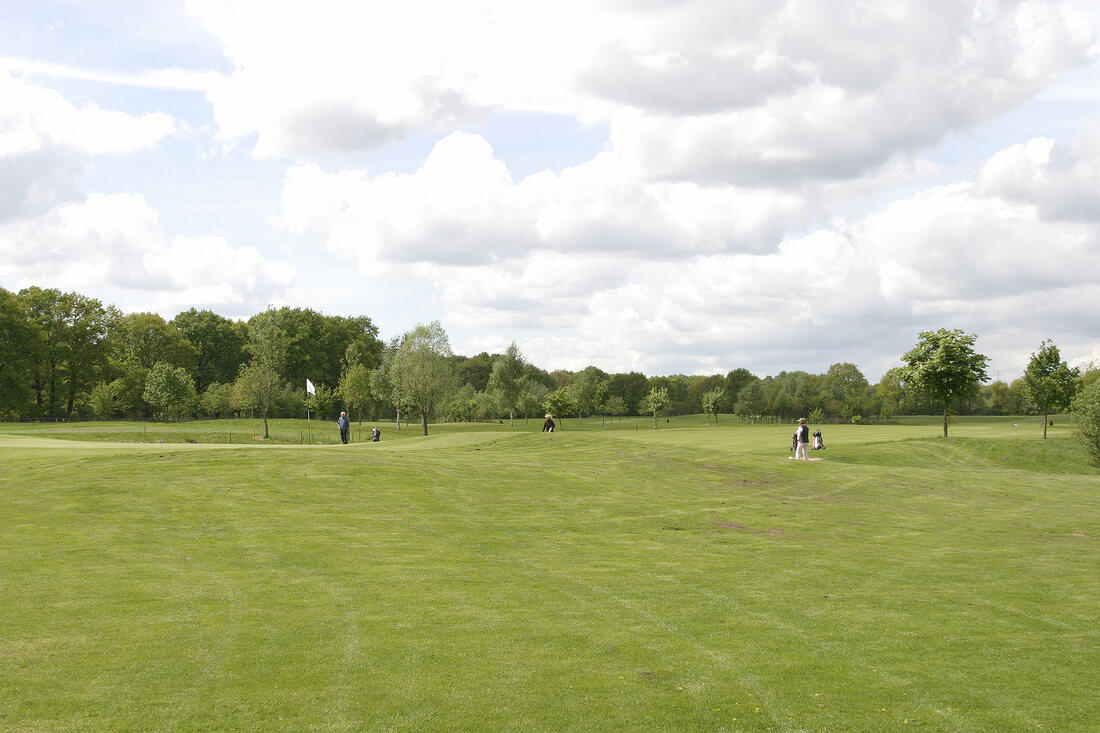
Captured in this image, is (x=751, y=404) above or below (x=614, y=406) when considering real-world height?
above

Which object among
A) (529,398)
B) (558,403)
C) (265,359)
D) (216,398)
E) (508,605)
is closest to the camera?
(508,605)

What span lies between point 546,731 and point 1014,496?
3233 cm

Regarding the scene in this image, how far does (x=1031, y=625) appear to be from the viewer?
42.8ft

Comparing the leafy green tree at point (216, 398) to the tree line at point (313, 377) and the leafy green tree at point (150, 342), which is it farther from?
the leafy green tree at point (150, 342)

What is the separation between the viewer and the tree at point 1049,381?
209 feet

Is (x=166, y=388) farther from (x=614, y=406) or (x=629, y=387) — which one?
(x=629, y=387)

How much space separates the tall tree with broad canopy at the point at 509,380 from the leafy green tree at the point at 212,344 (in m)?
41.6

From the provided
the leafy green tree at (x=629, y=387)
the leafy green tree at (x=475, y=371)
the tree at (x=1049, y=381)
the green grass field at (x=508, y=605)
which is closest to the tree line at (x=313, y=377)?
the tree at (x=1049, y=381)

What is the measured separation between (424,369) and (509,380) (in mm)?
30786

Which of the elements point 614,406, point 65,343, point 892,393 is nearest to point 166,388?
point 65,343

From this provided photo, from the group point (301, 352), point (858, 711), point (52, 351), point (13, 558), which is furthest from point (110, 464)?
point (301, 352)

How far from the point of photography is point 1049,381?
6347cm

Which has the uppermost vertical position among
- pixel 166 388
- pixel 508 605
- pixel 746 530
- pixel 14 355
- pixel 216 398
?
pixel 14 355

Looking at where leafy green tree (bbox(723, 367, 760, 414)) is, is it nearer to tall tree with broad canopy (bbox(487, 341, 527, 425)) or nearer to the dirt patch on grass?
tall tree with broad canopy (bbox(487, 341, 527, 425))
